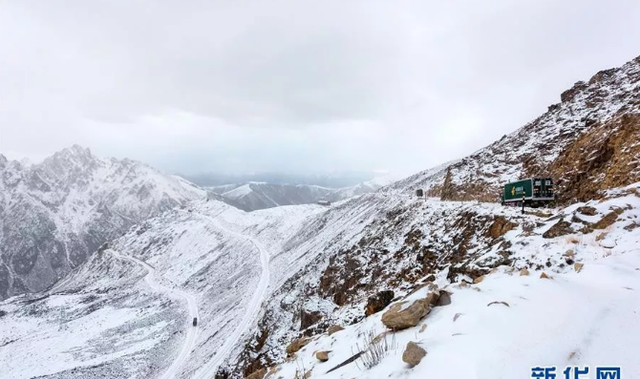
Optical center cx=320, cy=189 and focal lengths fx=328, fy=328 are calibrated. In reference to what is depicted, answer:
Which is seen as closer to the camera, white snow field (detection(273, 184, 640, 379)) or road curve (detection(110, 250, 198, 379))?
white snow field (detection(273, 184, 640, 379))

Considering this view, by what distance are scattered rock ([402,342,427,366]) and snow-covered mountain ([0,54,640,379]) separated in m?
0.05

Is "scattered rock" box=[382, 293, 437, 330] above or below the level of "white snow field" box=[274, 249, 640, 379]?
below

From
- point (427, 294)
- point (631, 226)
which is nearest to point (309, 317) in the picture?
point (427, 294)

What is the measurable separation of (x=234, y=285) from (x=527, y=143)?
51.5 m

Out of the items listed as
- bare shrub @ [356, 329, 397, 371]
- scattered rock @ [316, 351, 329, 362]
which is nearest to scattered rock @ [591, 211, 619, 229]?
bare shrub @ [356, 329, 397, 371]

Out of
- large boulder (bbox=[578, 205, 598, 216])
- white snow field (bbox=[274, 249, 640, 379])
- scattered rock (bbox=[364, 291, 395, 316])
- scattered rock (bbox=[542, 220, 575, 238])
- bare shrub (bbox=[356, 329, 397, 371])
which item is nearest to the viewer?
white snow field (bbox=[274, 249, 640, 379])

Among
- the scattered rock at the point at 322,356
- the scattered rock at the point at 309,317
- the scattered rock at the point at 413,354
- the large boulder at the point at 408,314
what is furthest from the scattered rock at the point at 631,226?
the scattered rock at the point at 309,317

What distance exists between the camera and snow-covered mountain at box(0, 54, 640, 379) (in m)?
5.79

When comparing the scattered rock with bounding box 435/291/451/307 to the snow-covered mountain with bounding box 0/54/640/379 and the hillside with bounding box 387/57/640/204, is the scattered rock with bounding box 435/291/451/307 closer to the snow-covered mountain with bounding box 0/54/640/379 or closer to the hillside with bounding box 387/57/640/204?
the snow-covered mountain with bounding box 0/54/640/379

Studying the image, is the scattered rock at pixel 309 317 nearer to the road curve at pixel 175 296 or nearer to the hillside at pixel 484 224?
the hillside at pixel 484 224

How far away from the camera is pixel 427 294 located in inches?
318

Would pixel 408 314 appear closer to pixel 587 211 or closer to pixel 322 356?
pixel 322 356

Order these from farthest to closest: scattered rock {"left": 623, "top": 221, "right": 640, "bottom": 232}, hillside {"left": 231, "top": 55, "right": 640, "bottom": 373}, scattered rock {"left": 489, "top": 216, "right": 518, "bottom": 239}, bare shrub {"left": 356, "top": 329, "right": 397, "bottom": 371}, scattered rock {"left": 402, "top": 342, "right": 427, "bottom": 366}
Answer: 1. scattered rock {"left": 489, "top": 216, "right": 518, "bottom": 239}
2. hillside {"left": 231, "top": 55, "right": 640, "bottom": 373}
3. scattered rock {"left": 623, "top": 221, "right": 640, "bottom": 232}
4. bare shrub {"left": 356, "top": 329, "right": 397, "bottom": 371}
5. scattered rock {"left": 402, "top": 342, "right": 427, "bottom": 366}

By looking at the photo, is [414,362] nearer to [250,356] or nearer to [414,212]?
[250,356]
